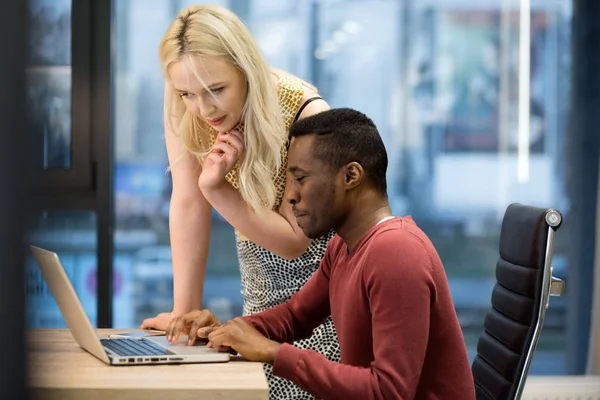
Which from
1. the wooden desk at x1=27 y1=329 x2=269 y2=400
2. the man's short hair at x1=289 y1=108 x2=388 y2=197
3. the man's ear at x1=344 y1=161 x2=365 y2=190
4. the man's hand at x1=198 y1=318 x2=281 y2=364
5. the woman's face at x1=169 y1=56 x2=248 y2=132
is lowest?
the wooden desk at x1=27 y1=329 x2=269 y2=400

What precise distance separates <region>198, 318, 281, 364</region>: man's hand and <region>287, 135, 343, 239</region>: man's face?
20cm

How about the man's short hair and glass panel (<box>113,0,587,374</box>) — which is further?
glass panel (<box>113,0,587,374</box>)

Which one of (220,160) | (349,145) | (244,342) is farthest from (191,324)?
(349,145)

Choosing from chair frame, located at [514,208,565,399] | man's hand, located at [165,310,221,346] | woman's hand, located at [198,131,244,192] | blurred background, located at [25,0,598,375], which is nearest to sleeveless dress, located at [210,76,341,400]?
woman's hand, located at [198,131,244,192]

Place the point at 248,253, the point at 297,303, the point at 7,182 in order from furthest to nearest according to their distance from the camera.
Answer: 1. the point at 248,253
2. the point at 297,303
3. the point at 7,182

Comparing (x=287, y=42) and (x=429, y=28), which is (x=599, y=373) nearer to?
(x=429, y=28)

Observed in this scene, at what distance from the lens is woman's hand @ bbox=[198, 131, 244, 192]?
1.76 m

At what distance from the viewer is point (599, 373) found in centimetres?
378

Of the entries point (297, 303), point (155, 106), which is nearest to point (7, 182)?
point (297, 303)

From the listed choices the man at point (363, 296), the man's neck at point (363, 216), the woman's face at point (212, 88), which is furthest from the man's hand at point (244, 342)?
the woman's face at point (212, 88)

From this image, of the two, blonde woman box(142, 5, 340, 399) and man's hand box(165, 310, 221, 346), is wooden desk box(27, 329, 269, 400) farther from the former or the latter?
blonde woman box(142, 5, 340, 399)

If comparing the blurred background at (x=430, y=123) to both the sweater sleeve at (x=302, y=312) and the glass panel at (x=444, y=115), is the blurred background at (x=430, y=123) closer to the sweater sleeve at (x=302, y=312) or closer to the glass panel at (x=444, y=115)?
the glass panel at (x=444, y=115)

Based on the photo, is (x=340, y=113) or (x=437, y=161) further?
(x=437, y=161)

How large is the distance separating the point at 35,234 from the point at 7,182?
3cm
